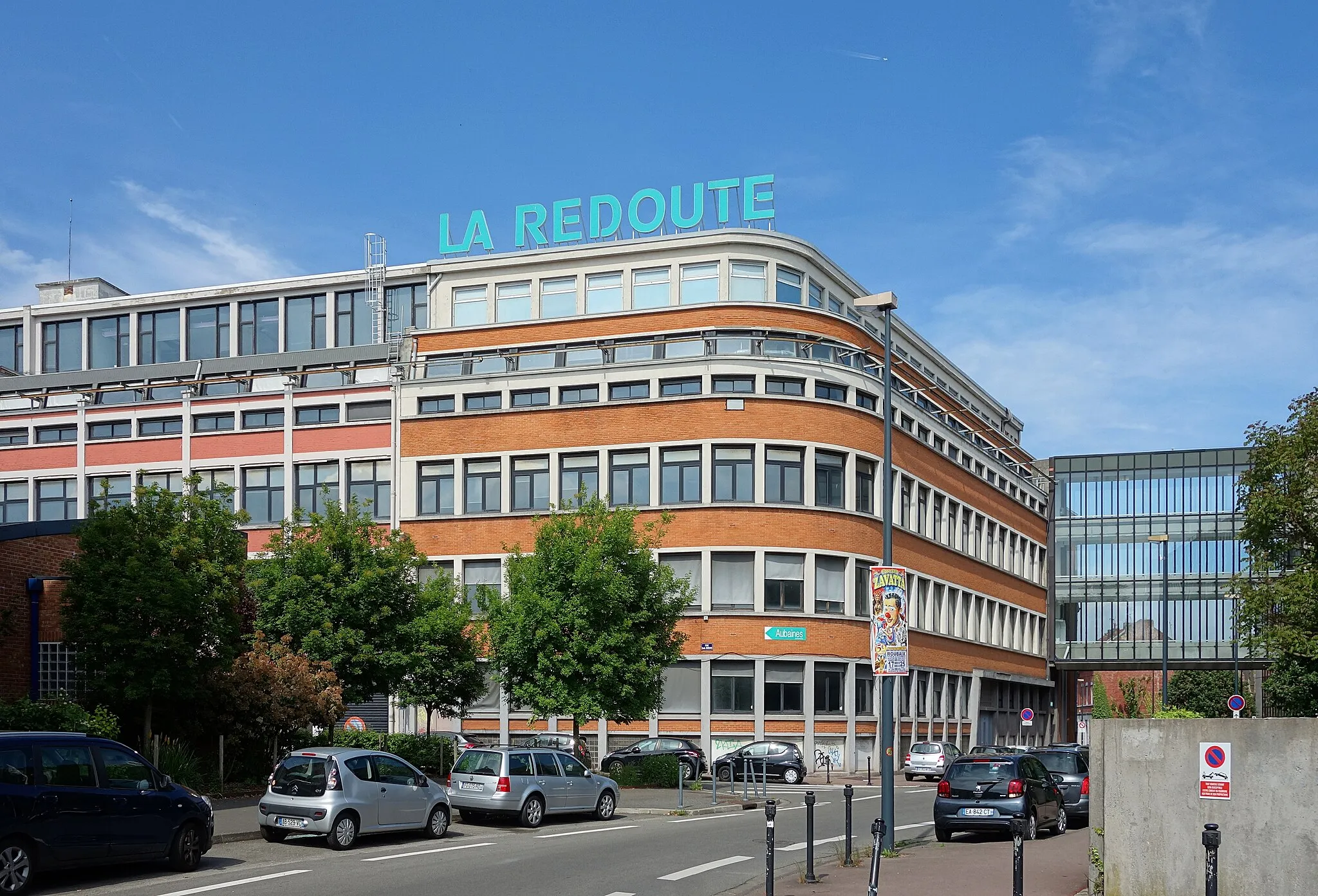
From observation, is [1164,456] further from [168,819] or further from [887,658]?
[168,819]

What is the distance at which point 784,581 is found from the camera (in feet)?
174

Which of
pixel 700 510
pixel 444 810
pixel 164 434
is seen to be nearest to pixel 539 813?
pixel 444 810

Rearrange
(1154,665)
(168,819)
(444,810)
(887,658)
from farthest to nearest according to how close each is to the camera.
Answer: (1154,665)
(444,810)
(887,658)
(168,819)

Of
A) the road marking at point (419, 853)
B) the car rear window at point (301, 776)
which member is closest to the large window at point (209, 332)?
the car rear window at point (301, 776)

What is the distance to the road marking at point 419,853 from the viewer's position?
20062mm

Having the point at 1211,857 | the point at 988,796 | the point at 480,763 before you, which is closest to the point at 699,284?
the point at 480,763

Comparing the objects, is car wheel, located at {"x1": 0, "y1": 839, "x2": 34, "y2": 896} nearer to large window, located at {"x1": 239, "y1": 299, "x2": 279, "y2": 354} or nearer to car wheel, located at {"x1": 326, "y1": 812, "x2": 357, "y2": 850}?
car wheel, located at {"x1": 326, "y1": 812, "x2": 357, "y2": 850}

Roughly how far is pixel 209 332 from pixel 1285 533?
49527 mm

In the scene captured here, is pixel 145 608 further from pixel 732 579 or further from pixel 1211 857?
pixel 732 579

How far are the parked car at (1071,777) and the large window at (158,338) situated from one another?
51204mm

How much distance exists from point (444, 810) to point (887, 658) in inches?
311

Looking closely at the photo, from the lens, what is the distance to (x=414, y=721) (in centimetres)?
5572

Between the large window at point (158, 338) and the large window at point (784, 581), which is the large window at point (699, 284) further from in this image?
the large window at point (158, 338)

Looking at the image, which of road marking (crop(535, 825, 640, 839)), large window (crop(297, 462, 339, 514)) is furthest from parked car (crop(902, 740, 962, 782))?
large window (crop(297, 462, 339, 514))
